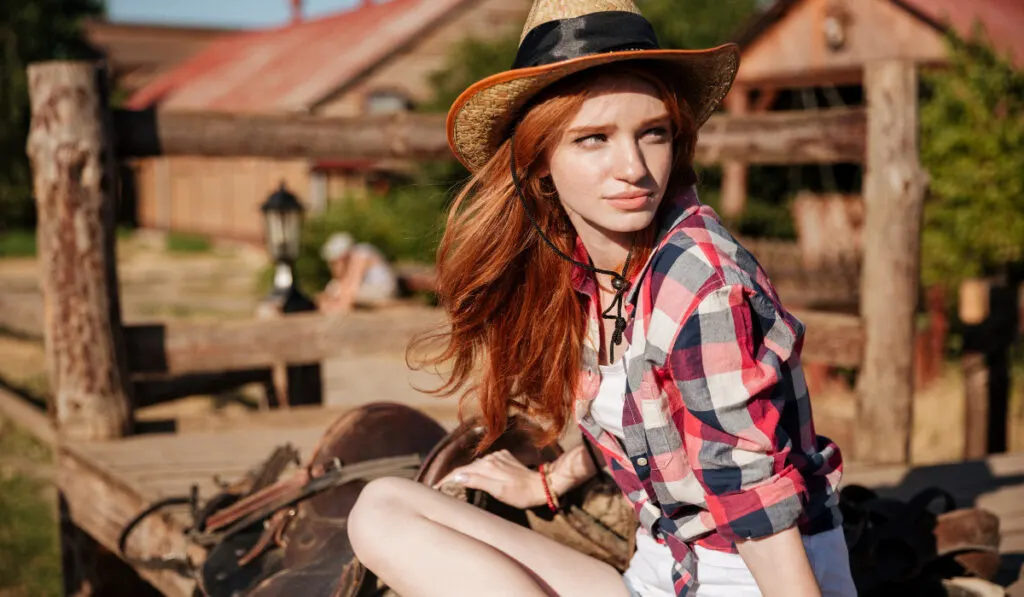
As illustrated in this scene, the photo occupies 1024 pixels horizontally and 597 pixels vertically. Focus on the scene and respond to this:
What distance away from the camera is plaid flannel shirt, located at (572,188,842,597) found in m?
1.57

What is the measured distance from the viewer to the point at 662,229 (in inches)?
73.4

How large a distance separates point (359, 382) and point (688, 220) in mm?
7487

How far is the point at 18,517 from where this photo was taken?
5.70 metres

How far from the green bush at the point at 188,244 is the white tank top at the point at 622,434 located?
22.9 meters

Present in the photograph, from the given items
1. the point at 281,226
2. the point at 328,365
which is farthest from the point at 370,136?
the point at 328,365

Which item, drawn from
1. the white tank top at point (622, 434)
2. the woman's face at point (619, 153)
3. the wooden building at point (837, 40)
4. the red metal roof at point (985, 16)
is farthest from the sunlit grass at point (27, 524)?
the red metal roof at point (985, 16)

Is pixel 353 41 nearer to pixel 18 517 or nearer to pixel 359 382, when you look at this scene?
pixel 359 382

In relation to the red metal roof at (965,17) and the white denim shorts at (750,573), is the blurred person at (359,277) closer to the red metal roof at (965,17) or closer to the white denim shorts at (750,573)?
the red metal roof at (965,17)

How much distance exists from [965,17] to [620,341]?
10975 mm

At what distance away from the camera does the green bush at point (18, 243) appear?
2213cm

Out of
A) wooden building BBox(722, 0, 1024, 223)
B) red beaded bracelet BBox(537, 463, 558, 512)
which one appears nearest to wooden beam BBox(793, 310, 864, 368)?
red beaded bracelet BBox(537, 463, 558, 512)

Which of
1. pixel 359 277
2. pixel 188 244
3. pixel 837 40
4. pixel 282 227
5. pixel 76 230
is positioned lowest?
pixel 188 244

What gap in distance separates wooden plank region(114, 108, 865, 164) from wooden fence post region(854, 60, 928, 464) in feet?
0.53

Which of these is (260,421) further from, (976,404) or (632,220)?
(976,404)
